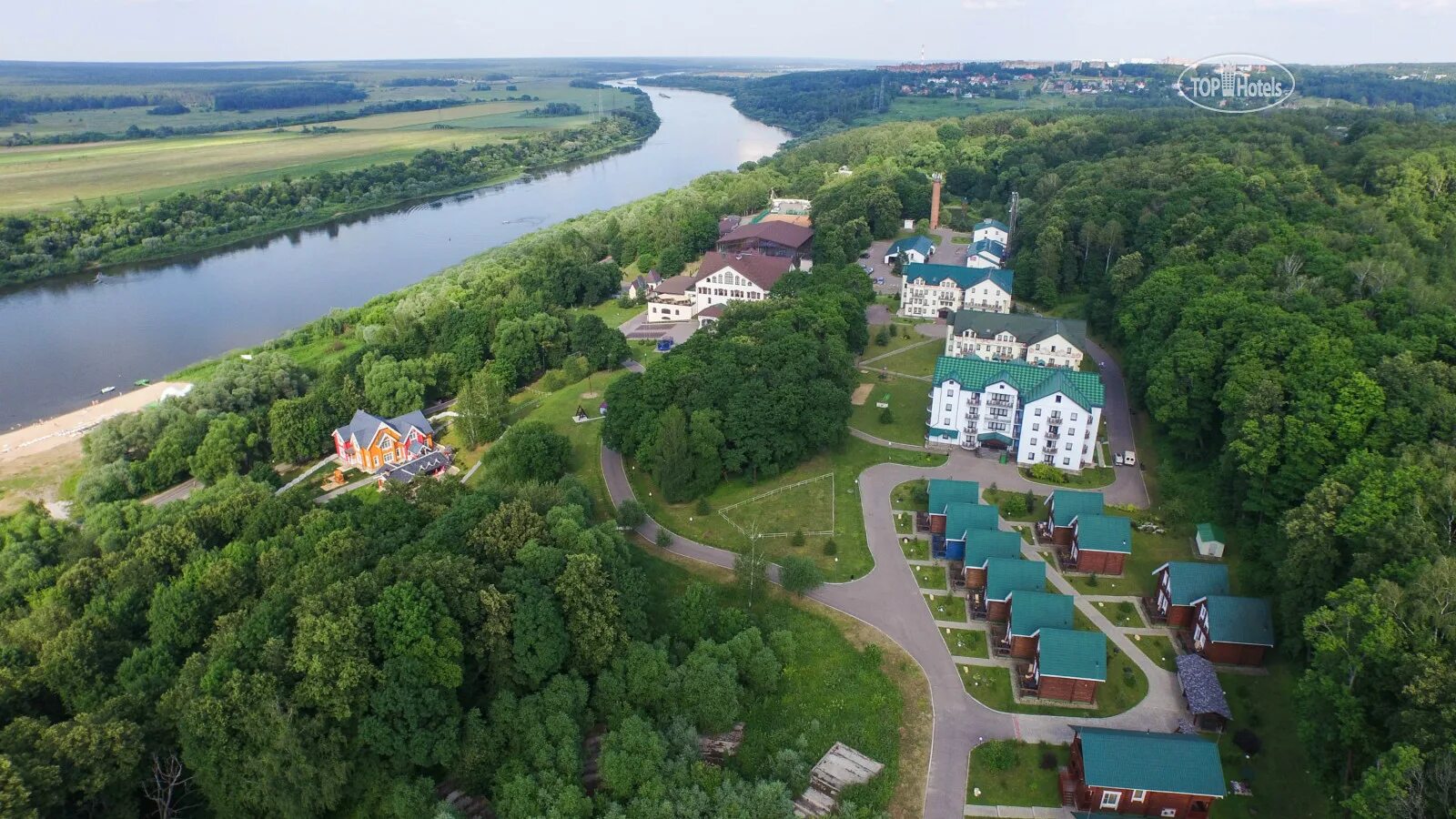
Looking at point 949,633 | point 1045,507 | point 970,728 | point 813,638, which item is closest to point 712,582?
point 813,638

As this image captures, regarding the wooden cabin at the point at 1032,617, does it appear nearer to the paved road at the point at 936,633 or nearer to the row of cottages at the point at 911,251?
the paved road at the point at 936,633

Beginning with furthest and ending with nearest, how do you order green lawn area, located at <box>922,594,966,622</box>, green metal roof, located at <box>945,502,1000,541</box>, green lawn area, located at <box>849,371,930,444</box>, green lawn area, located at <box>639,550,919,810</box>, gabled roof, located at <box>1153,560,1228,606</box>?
green lawn area, located at <box>849,371,930,444</box> → green metal roof, located at <box>945,502,1000,541</box> → green lawn area, located at <box>922,594,966,622</box> → gabled roof, located at <box>1153,560,1228,606</box> → green lawn area, located at <box>639,550,919,810</box>

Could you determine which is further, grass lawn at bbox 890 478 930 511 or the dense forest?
the dense forest

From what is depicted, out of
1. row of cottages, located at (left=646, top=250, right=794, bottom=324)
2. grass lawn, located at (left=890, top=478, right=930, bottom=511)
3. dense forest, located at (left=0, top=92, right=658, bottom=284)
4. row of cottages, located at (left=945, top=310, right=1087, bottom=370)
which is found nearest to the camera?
grass lawn, located at (left=890, top=478, right=930, bottom=511)

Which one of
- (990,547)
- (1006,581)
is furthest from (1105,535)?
(1006,581)

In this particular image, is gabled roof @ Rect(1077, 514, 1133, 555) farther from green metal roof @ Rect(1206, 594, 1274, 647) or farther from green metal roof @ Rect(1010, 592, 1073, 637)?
green metal roof @ Rect(1010, 592, 1073, 637)

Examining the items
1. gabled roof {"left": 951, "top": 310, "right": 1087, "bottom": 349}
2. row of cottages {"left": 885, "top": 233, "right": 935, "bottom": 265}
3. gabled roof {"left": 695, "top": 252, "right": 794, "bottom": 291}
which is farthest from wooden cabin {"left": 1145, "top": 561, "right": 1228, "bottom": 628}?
row of cottages {"left": 885, "top": 233, "right": 935, "bottom": 265}

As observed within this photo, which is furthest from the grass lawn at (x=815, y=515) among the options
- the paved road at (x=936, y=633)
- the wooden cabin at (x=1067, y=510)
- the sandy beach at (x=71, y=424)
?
the sandy beach at (x=71, y=424)
